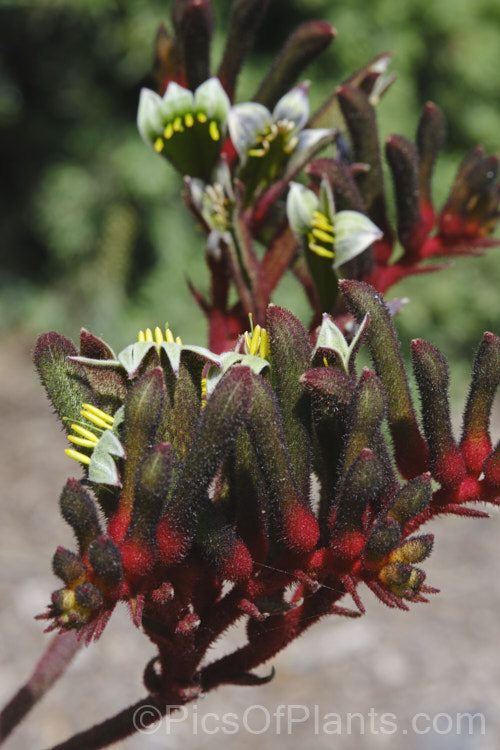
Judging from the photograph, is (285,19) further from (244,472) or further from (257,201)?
(244,472)

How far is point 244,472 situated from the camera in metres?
0.66

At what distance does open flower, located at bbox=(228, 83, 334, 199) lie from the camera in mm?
1031

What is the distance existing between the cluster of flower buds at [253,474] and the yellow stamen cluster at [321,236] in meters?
0.24

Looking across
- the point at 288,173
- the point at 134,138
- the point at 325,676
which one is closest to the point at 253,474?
the point at 288,173

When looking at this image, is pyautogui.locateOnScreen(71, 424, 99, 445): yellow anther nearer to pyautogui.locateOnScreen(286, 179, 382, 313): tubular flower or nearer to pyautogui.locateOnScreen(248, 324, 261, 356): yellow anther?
pyautogui.locateOnScreen(248, 324, 261, 356): yellow anther

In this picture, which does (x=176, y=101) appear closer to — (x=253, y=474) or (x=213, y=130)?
(x=213, y=130)

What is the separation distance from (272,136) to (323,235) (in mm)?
177

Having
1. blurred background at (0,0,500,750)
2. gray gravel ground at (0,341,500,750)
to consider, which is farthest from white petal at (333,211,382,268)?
blurred background at (0,0,500,750)

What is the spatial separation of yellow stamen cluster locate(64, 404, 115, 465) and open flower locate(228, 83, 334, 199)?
48 centimetres

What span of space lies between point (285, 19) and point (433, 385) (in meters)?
4.03

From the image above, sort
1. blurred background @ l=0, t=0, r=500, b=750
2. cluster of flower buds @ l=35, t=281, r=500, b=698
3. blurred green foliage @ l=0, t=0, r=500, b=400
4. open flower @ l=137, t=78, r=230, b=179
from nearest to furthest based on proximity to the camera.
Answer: cluster of flower buds @ l=35, t=281, r=500, b=698 < open flower @ l=137, t=78, r=230, b=179 < blurred background @ l=0, t=0, r=500, b=750 < blurred green foliage @ l=0, t=0, r=500, b=400

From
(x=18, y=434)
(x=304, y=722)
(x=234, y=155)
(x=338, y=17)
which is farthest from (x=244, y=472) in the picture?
(x=338, y=17)

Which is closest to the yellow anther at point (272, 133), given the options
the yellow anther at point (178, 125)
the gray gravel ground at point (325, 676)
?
the yellow anther at point (178, 125)

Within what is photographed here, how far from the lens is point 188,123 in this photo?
1.02 metres
